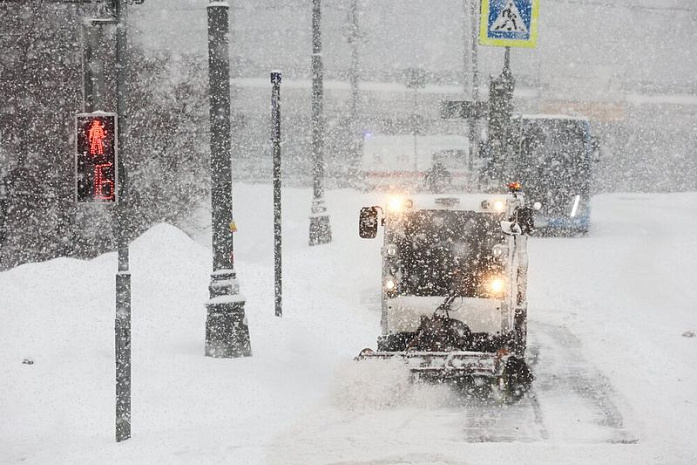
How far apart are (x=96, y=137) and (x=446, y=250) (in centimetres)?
453

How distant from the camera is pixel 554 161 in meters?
28.3

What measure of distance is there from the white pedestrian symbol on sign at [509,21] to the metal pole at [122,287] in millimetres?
12618

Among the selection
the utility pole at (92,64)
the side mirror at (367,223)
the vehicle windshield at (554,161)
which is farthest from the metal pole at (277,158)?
the vehicle windshield at (554,161)

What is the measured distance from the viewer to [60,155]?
19.4m

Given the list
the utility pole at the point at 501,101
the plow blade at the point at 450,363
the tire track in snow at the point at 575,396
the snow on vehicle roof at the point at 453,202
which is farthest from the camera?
the utility pole at the point at 501,101

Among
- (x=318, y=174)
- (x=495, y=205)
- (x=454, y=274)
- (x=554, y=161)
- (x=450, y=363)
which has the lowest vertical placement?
(x=450, y=363)

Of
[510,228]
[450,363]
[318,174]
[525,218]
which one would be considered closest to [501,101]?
[318,174]

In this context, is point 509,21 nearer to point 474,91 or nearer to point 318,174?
point 318,174

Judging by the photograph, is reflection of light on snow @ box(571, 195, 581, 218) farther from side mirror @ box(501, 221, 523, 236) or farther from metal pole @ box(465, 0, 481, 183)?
side mirror @ box(501, 221, 523, 236)

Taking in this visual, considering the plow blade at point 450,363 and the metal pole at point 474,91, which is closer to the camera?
the plow blade at point 450,363

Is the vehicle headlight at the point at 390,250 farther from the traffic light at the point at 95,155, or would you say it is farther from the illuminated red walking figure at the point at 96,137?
the illuminated red walking figure at the point at 96,137

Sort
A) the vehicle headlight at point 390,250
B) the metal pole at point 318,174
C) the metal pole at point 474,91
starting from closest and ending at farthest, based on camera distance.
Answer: the vehicle headlight at point 390,250 → the metal pole at point 318,174 → the metal pole at point 474,91

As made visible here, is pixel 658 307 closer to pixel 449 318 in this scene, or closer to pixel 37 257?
pixel 449 318

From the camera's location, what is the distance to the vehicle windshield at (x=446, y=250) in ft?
34.9
